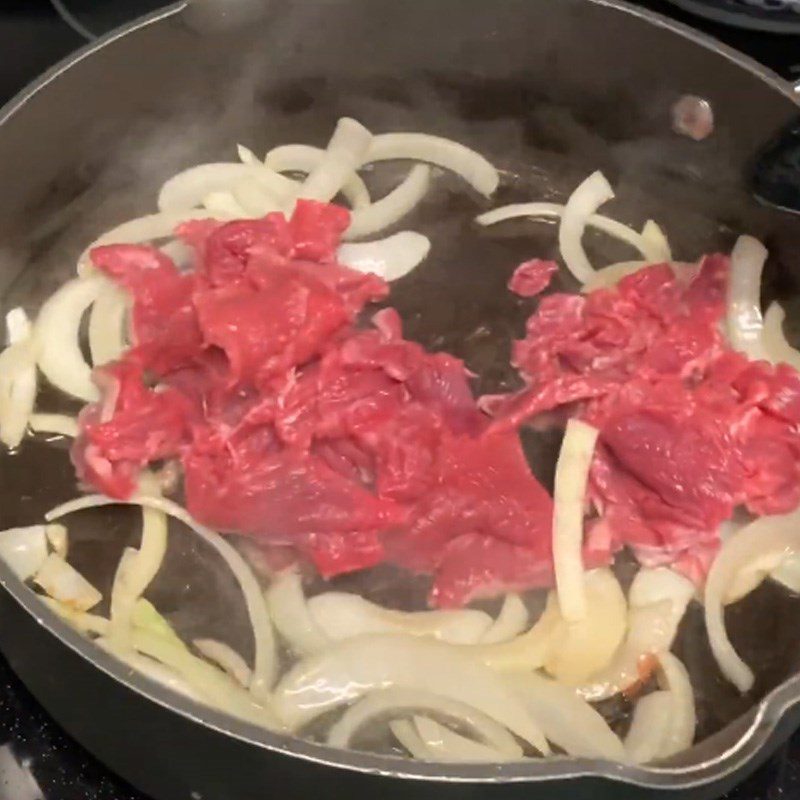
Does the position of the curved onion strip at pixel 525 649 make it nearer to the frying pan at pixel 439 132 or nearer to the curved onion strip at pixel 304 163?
the frying pan at pixel 439 132

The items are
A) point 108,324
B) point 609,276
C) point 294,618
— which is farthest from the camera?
point 609,276

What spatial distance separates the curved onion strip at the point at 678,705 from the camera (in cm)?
148

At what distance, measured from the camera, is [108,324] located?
1.84m

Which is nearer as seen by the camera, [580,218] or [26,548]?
[26,548]

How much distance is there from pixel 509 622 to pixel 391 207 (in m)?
0.79

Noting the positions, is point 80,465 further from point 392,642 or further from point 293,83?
point 293,83

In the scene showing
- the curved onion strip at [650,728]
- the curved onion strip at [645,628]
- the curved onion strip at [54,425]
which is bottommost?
the curved onion strip at [650,728]

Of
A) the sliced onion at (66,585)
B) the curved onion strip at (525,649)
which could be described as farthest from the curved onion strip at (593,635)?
the sliced onion at (66,585)

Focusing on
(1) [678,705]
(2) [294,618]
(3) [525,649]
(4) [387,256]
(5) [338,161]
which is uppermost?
(5) [338,161]

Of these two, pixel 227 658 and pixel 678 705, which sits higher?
pixel 227 658

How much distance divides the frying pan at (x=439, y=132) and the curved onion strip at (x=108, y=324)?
0.10 metres

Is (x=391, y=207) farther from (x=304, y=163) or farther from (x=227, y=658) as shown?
(x=227, y=658)

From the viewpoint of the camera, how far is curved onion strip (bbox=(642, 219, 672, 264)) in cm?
201

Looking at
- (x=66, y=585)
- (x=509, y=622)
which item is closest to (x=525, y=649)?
(x=509, y=622)
